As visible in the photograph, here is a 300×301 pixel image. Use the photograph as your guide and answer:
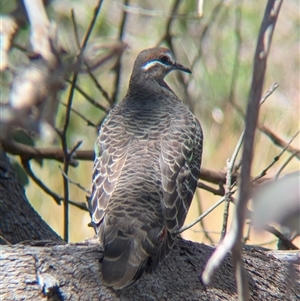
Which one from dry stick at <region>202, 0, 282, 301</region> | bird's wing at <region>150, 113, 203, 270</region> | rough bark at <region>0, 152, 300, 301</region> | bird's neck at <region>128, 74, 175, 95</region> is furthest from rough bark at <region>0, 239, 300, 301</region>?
bird's neck at <region>128, 74, 175, 95</region>

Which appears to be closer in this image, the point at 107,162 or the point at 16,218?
the point at 107,162

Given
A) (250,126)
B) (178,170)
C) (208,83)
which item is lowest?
(250,126)

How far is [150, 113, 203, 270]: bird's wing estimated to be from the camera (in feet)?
12.9

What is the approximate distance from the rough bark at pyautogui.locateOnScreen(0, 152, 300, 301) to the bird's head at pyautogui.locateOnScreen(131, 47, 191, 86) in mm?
2003

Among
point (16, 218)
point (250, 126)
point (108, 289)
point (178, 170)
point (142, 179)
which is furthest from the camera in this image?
point (16, 218)

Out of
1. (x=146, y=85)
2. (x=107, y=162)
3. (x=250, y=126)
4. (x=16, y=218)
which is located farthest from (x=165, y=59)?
(x=250, y=126)

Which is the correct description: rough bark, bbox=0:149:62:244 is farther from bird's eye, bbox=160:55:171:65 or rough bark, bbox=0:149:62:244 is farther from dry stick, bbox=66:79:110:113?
bird's eye, bbox=160:55:171:65

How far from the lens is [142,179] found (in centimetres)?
409

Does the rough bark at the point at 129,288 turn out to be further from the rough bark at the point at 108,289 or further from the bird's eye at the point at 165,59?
the bird's eye at the point at 165,59

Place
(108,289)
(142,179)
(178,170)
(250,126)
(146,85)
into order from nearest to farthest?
1. (250,126)
2. (108,289)
3. (142,179)
4. (178,170)
5. (146,85)

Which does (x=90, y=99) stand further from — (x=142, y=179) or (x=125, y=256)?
(x=125, y=256)

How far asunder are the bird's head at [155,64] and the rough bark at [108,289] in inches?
78.9

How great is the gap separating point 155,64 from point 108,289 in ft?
8.89

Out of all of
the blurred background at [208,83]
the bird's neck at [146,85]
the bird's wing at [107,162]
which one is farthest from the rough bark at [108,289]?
the blurred background at [208,83]
